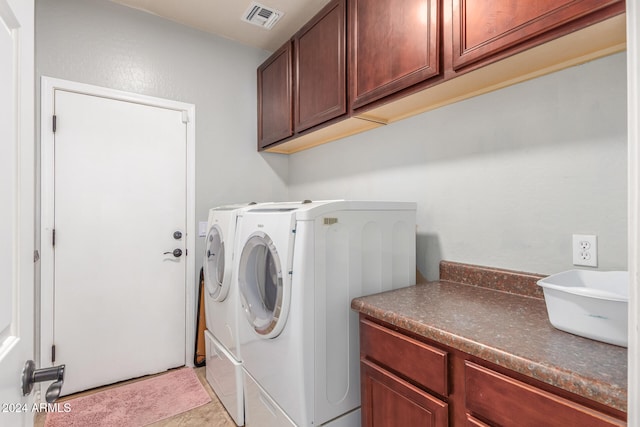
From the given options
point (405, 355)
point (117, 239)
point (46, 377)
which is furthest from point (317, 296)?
point (117, 239)

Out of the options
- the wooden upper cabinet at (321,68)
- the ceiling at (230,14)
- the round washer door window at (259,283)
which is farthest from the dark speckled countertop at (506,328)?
the ceiling at (230,14)

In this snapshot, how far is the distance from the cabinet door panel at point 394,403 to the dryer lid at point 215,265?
1.03 meters

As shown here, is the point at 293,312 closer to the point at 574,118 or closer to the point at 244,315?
the point at 244,315

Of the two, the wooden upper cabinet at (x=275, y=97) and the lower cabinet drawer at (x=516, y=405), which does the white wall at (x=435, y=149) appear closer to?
the wooden upper cabinet at (x=275, y=97)

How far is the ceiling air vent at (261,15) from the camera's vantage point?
223 centimetres

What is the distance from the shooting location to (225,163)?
2748mm

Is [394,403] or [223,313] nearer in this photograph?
[394,403]

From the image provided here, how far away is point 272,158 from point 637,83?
274 centimetres

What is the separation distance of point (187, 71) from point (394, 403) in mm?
2699

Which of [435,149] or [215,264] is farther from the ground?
[435,149]

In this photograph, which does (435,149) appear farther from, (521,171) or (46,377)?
(46,377)

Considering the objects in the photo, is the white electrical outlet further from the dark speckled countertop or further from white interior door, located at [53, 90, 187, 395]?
white interior door, located at [53, 90, 187, 395]

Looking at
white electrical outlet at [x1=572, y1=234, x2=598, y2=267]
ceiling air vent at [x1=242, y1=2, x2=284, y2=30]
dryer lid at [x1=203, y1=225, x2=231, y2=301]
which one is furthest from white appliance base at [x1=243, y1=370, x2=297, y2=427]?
ceiling air vent at [x1=242, y1=2, x2=284, y2=30]

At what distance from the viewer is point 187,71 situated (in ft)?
8.41
